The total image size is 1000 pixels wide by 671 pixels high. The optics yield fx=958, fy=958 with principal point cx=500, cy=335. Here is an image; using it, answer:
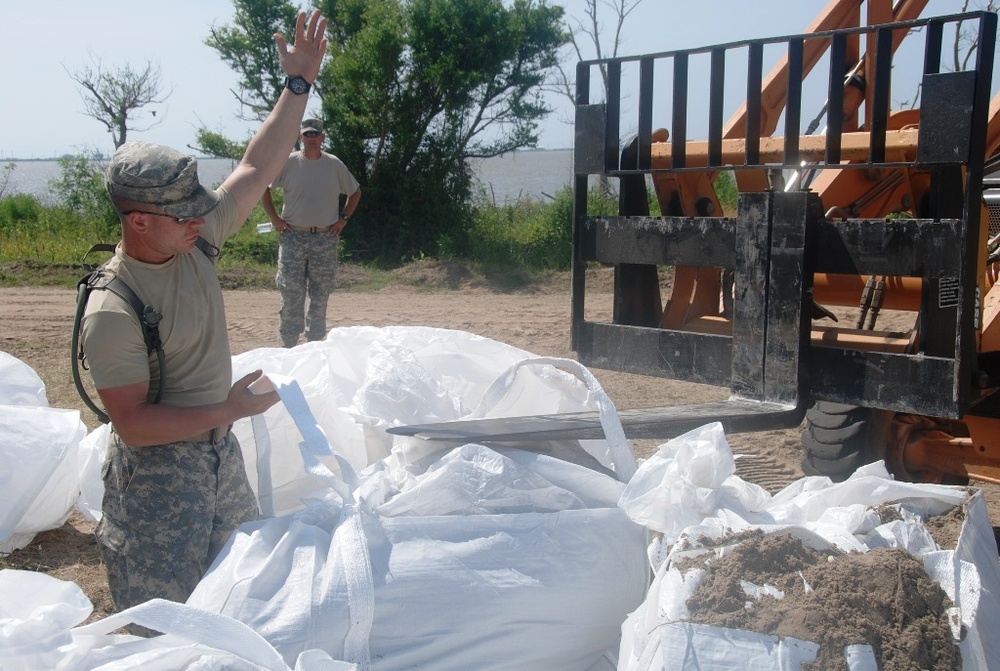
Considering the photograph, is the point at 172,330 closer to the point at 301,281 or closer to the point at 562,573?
the point at 562,573

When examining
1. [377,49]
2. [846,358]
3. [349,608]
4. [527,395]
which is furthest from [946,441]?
[377,49]

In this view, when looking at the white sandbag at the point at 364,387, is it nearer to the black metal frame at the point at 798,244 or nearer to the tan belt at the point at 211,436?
the tan belt at the point at 211,436

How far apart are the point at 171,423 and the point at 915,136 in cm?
234

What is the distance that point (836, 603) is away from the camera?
6.15 ft

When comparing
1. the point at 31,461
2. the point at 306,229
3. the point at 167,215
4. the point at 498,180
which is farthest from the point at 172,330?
the point at 498,180

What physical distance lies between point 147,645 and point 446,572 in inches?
24.7

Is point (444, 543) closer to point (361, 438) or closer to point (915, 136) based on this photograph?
point (361, 438)

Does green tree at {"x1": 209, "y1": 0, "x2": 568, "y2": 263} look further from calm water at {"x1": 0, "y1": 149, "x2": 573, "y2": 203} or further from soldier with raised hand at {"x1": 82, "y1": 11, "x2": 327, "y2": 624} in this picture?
soldier with raised hand at {"x1": 82, "y1": 11, "x2": 327, "y2": 624}

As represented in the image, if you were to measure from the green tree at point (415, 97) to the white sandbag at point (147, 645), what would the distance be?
12.1m

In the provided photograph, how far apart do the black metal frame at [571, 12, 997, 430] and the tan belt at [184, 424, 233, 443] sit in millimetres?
1131

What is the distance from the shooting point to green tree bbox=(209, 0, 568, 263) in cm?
1456

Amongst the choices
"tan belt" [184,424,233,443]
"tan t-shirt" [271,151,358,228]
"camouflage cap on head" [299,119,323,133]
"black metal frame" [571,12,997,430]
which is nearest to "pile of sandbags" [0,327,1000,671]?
"tan belt" [184,424,233,443]

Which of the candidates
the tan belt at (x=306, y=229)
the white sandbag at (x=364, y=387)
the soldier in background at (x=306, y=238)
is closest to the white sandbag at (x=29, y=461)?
the white sandbag at (x=364, y=387)

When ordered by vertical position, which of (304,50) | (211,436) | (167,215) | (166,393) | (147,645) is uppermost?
(304,50)
